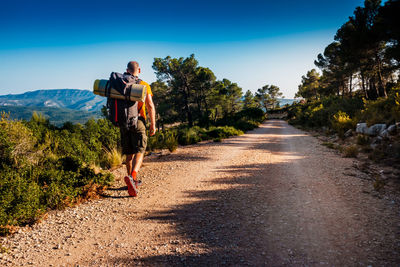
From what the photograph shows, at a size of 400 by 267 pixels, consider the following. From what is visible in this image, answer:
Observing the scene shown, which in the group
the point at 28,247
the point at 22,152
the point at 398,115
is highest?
the point at 398,115

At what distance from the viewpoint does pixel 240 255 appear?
2.05 m

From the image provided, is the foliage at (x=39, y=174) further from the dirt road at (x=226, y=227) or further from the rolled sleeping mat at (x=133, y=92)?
the rolled sleeping mat at (x=133, y=92)

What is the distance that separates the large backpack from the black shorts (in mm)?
209

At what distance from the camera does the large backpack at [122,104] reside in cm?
336

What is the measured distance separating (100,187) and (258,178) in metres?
3.44

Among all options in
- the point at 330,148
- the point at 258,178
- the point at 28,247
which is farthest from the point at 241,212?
the point at 330,148

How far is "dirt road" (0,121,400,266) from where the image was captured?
2039 mm

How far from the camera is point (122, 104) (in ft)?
11.2

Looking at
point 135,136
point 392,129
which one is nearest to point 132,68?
point 135,136

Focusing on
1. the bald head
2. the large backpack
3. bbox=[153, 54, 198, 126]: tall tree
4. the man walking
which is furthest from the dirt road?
bbox=[153, 54, 198, 126]: tall tree

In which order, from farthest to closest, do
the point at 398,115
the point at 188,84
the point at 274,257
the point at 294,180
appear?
the point at 188,84
the point at 398,115
the point at 294,180
the point at 274,257

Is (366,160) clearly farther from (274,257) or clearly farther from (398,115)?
(274,257)

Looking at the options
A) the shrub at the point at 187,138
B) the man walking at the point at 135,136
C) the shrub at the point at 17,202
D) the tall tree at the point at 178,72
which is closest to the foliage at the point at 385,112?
the shrub at the point at 187,138

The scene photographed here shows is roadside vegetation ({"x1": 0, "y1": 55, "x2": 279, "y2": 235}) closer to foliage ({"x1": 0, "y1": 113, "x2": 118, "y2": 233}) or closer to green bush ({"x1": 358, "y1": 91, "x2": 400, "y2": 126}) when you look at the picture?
foliage ({"x1": 0, "y1": 113, "x2": 118, "y2": 233})
